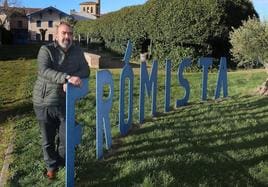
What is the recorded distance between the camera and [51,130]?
6754 millimetres

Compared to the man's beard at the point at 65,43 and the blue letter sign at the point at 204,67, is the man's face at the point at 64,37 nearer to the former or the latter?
the man's beard at the point at 65,43

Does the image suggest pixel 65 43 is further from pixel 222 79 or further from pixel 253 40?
pixel 253 40

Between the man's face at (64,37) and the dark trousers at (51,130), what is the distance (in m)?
0.76

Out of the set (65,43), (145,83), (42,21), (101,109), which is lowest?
(101,109)

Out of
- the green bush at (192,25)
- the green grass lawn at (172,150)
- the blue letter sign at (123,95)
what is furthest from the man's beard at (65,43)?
the green bush at (192,25)

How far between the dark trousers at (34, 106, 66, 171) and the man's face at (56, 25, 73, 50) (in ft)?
2.49

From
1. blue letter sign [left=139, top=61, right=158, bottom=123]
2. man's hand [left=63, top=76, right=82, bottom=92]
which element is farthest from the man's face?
blue letter sign [left=139, top=61, right=158, bottom=123]

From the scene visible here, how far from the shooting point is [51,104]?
651cm

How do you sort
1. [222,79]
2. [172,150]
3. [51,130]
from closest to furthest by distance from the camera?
[51,130], [172,150], [222,79]

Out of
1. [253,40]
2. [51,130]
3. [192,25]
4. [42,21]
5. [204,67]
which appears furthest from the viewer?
[42,21]

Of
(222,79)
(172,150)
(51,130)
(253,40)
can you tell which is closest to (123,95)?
(172,150)

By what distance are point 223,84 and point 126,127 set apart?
5.12m

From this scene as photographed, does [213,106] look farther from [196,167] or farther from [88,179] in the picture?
[88,179]

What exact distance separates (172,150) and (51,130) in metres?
1.87
